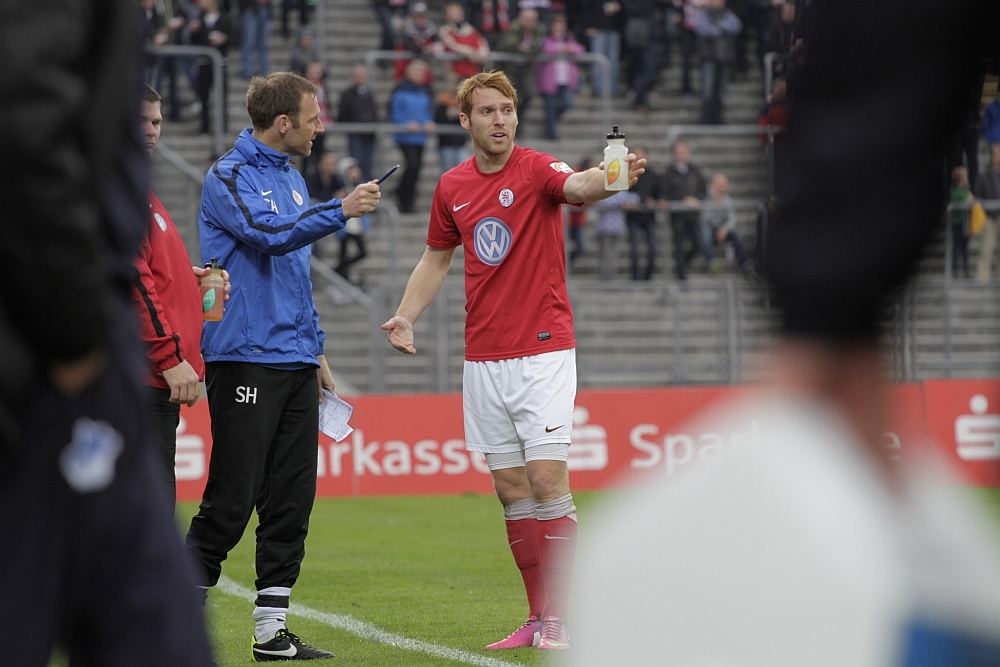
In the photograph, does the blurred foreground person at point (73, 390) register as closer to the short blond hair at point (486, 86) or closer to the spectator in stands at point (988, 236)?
the short blond hair at point (486, 86)

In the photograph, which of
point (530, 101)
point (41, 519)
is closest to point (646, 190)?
point (530, 101)

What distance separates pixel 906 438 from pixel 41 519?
139cm

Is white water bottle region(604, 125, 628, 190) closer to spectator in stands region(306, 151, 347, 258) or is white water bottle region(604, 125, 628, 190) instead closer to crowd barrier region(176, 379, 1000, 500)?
crowd barrier region(176, 379, 1000, 500)

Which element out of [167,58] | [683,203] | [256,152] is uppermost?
[167,58]

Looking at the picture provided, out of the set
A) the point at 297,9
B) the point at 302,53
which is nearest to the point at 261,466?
the point at 302,53

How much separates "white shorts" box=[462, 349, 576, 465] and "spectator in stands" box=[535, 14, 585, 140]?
1681 centimetres

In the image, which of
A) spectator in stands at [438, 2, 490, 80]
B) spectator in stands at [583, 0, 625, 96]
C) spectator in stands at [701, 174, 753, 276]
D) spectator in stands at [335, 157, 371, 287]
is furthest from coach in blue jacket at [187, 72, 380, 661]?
spectator in stands at [583, 0, 625, 96]

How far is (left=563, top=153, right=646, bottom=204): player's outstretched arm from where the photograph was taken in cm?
655

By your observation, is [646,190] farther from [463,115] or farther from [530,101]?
[463,115]

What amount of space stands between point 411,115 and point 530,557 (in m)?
15.2

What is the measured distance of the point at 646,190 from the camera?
21.1m

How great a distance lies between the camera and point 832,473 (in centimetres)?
114

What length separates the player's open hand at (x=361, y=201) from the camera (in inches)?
260

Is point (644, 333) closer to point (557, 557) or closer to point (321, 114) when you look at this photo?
point (321, 114)
